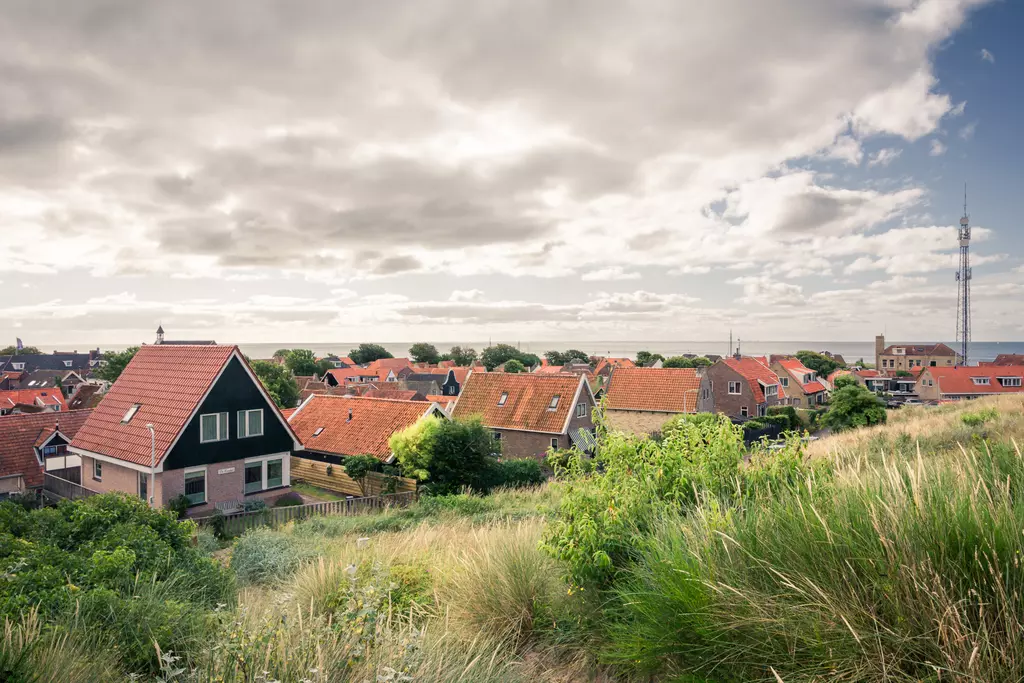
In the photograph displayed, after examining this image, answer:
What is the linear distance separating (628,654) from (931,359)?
508ft

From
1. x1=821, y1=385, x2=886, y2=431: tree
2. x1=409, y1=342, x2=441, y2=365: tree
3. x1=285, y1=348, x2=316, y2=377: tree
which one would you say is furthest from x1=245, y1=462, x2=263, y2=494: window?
x1=409, y1=342, x2=441, y2=365: tree

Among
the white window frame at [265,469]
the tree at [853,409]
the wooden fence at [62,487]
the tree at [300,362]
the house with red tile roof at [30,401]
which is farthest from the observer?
the tree at [300,362]

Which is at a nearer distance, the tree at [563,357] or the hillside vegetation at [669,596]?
the hillside vegetation at [669,596]

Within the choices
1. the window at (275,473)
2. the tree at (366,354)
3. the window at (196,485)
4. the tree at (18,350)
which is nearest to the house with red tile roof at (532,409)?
the window at (275,473)

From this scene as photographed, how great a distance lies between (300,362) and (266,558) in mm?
100609

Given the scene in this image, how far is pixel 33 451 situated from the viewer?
1122 inches

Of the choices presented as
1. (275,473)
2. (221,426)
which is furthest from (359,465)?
(221,426)

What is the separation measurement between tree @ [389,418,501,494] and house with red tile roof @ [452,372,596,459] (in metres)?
7.66

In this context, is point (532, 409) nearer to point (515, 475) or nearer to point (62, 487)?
point (515, 475)

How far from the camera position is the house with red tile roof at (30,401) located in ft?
189

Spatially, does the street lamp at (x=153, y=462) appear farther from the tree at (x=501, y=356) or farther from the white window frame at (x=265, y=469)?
the tree at (x=501, y=356)

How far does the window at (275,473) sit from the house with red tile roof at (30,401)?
42.5 metres

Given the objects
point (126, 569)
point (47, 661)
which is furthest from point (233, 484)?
point (47, 661)

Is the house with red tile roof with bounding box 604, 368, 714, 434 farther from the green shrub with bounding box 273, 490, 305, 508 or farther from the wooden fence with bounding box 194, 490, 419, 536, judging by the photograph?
the wooden fence with bounding box 194, 490, 419, 536
